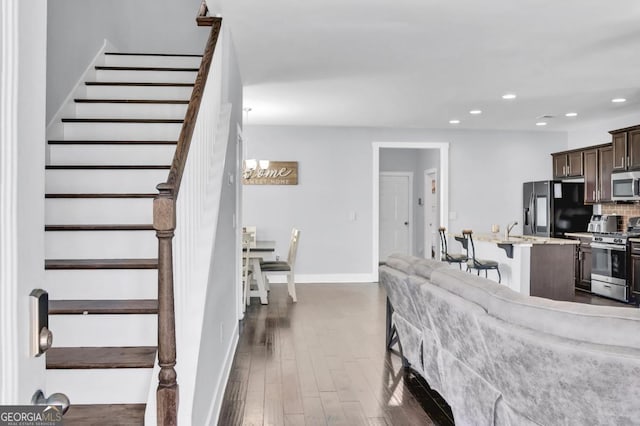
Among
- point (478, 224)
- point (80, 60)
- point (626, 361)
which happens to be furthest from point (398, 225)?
point (626, 361)

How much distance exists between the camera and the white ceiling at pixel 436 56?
3580 millimetres

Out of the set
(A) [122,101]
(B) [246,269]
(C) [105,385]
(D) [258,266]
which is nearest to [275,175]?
(D) [258,266]

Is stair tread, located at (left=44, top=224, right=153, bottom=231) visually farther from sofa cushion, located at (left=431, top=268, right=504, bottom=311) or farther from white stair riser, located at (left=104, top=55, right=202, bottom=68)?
white stair riser, located at (left=104, top=55, right=202, bottom=68)

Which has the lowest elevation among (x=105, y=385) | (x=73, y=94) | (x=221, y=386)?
(x=221, y=386)

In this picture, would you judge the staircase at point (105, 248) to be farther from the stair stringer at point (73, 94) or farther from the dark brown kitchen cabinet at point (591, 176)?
the dark brown kitchen cabinet at point (591, 176)

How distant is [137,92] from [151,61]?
81 centimetres

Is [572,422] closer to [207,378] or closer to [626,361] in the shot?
[626,361]

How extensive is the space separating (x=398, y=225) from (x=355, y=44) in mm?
7499

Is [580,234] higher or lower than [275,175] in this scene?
lower

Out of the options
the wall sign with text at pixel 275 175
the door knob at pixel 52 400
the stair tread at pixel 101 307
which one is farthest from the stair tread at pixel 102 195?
the wall sign with text at pixel 275 175

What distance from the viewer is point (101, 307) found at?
2.40 meters

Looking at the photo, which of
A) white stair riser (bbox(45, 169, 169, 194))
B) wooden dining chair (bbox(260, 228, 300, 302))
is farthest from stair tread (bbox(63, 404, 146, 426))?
wooden dining chair (bbox(260, 228, 300, 302))

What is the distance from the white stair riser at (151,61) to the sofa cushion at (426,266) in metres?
2.96

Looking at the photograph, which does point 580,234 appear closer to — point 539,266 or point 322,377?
point 539,266
